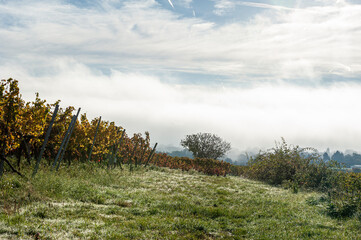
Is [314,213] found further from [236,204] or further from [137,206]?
[137,206]

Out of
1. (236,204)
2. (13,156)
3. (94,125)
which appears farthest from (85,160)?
(236,204)

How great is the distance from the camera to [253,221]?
348 inches

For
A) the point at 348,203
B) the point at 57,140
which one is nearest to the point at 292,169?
the point at 348,203

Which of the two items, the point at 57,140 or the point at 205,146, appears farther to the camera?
the point at 205,146

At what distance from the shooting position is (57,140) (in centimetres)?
1402

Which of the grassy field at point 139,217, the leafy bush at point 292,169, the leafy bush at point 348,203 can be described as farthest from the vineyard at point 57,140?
the leafy bush at point 348,203

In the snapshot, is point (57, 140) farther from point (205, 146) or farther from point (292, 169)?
point (205, 146)

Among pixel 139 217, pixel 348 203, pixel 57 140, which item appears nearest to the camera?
pixel 139 217

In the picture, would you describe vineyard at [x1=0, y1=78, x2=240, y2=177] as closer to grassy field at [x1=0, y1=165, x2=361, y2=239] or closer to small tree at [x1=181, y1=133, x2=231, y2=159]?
grassy field at [x1=0, y1=165, x2=361, y2=239]

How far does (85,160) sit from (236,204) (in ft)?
31.7

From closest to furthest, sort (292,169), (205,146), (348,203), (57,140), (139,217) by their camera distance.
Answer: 1. (139,217)
2. (348,203)
3. (57,140)
4. (292,169)
5. (205,146)

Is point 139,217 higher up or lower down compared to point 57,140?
lower down

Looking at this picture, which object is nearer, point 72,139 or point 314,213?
point 314,213

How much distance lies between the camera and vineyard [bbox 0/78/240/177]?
9.73 metres
